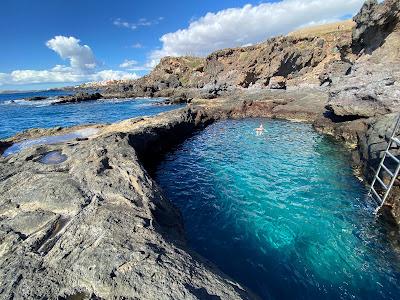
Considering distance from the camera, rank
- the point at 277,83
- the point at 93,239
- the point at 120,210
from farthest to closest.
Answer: the point at 277,83 → the point at 120,210 → the point at 93,239

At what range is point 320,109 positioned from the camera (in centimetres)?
3806

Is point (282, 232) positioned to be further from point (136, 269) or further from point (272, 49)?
point (272, 49)

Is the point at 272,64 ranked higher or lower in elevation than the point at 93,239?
lower

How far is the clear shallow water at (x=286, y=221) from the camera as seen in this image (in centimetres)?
948

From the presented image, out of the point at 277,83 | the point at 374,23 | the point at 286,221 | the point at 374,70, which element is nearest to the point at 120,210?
the point at 286,221

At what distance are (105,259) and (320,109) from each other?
37921mm

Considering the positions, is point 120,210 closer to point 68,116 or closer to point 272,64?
point 68,116

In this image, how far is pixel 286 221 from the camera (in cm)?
1318

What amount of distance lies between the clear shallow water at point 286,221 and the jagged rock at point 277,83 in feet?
143

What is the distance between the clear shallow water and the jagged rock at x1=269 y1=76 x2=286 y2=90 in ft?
143

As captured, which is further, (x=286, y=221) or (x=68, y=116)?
(x=68, y=116)

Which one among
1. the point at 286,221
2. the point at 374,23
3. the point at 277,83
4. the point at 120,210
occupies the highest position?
the point at 374,23

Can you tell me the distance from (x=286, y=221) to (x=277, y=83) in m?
59.0

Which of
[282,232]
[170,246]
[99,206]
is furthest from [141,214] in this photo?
[282,232]
